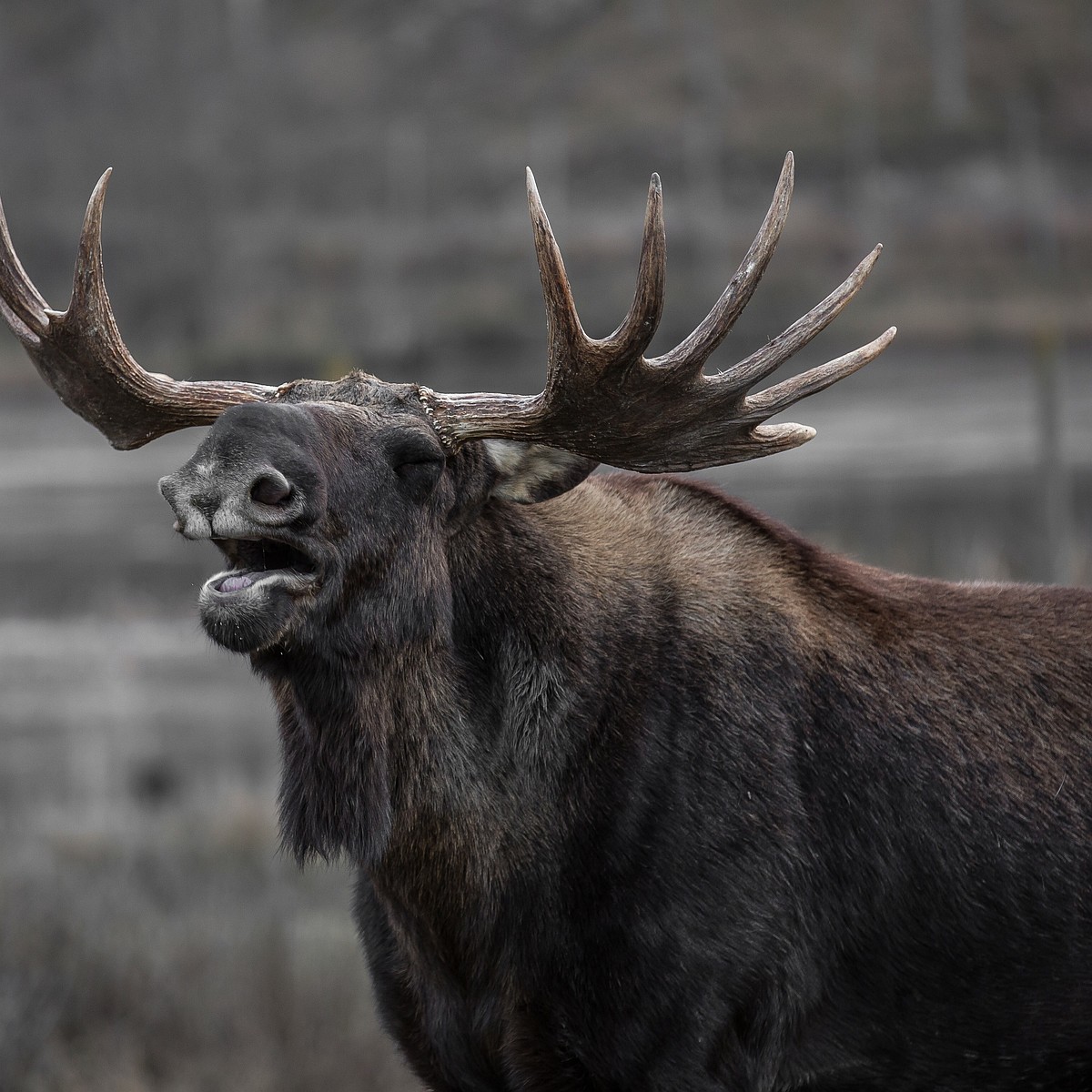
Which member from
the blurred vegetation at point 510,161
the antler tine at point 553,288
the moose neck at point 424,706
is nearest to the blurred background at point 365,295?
the blurred vegetation at point 510,161

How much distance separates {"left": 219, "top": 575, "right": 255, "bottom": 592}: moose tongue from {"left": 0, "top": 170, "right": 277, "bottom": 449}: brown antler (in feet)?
2.44

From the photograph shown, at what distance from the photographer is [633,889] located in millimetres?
4020

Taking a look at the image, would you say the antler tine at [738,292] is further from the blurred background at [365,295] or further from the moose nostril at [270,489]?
the blurred background at [365,295]

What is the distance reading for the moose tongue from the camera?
3895mm

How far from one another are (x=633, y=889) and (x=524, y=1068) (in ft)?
1.71

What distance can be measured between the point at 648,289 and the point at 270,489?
1.03 m

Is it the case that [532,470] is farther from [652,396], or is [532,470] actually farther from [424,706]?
[424,706]

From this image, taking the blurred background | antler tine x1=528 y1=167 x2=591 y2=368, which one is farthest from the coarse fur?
the blurred background

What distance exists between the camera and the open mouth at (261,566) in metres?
3.91

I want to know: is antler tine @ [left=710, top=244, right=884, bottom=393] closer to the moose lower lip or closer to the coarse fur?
the coarse fur

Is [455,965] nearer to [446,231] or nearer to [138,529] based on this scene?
[138,529]

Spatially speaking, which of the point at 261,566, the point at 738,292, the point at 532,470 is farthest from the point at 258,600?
the point at 738,292

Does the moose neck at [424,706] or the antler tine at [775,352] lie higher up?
the antler tine at [775,352]

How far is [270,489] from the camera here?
3.80 m
